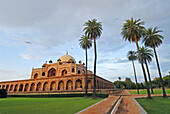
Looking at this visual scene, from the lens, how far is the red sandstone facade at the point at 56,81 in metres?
40.7

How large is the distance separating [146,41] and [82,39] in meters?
16.4

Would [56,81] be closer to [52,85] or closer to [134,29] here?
[52,85]

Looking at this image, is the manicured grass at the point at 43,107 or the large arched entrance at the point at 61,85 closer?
the manicured grass at the point at 43,107

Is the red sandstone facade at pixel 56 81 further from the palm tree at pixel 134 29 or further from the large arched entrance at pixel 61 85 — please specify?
the palm tree at pixel 134 29

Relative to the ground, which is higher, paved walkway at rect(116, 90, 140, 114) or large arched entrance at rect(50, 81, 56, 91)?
large arched entrance at rect(50, 81, 56, 91)

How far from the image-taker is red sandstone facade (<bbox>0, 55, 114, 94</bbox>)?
40.7 meters

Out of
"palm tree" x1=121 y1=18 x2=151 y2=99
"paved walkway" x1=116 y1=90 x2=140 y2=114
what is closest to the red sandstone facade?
"palm tree" x1=121 y1=18 x2=151 y2=99

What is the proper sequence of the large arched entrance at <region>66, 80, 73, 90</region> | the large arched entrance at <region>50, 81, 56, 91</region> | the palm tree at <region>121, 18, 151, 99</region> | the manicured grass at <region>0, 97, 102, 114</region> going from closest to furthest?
the manicured grass at <region>0, 97, 102, 114</region>, the palm tree at <region>121, 18, 151, 99</region>, the large arched entrance at <region>66, 80, 73, 90</region>, the large arched entrance at <region>50, 81, 56, 91</region>

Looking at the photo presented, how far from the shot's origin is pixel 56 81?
146 ft

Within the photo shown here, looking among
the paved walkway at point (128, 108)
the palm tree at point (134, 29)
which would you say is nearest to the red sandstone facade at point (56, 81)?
the palm tree at point (134, 29)

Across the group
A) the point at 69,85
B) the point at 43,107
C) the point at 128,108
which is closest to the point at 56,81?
the point at 69,85

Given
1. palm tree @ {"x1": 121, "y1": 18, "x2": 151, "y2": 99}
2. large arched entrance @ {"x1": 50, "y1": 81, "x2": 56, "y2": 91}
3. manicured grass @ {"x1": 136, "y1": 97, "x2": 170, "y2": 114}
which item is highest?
palm tree @ {"x1": 121, "y1": 18, "x2": 151, "y2": 99}

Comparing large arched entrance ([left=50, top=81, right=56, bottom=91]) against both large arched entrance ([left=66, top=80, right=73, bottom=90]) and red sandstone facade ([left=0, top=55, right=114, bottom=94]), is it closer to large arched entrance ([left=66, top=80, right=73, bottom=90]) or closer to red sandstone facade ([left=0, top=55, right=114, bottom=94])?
red sandstone facade ([left=0, top=55, right=114, bottom=94])

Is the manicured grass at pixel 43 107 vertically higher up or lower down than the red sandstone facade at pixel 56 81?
lower down
